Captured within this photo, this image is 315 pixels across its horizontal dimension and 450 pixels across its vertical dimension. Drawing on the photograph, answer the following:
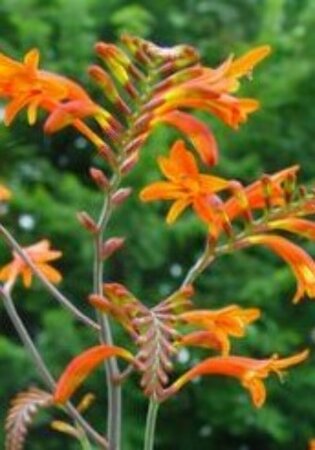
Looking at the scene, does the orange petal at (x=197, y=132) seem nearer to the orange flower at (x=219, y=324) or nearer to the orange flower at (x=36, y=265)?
the orange flower at (x=219, y=324)

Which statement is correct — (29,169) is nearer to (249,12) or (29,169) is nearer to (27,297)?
(27,297)

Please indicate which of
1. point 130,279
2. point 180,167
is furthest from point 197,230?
point 180,167

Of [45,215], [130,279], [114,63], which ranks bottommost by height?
[130,279]

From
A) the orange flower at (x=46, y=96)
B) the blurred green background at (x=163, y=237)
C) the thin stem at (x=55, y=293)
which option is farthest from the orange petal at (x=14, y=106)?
the blurred green background at (x=163, y=237)

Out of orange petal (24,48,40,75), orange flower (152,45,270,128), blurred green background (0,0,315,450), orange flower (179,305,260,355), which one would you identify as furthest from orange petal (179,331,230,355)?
blurred green background (0,0,315,450)

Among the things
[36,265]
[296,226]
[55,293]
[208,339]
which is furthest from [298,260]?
[36,265]

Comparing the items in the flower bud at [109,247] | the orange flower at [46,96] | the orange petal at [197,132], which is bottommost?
the flower bud at [109,247]

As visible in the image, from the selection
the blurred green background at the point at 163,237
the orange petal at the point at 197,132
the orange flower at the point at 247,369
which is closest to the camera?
the orange petal at the point at 197,132

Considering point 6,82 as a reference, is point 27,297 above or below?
below
